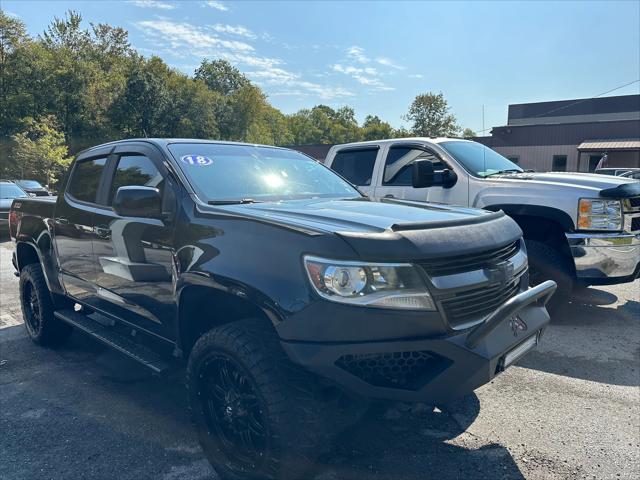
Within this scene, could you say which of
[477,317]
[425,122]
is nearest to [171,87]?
[425,122]

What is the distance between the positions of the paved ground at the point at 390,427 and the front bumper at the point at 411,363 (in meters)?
0.32

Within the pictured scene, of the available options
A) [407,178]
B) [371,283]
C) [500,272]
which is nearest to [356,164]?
[407,178]

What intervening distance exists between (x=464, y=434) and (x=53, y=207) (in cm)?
393

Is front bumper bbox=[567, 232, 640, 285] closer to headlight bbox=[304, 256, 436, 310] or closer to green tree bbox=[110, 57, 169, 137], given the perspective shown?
headlight bbox=[304, 256, 436, 310]

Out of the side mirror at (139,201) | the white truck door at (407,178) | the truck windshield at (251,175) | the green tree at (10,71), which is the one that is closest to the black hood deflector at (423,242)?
the truck windshield at (251,175)

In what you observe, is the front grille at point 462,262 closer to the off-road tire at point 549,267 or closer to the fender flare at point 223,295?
the fender flare at point 223,295

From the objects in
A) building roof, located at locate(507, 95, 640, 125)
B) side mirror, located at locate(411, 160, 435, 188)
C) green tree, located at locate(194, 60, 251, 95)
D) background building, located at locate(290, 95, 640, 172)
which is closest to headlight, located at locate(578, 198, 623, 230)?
side mirror, located at locate(411, 160, 435, 188)

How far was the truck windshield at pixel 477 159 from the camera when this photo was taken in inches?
228

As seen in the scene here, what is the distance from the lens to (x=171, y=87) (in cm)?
5316

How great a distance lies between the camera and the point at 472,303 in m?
2.30

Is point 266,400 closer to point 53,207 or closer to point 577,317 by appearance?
point 53,207

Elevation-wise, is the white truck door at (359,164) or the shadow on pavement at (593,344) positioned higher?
the white truck door at (359,164)

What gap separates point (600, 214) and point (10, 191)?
1420 centimetres

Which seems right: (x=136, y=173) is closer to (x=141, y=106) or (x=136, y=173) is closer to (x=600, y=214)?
(x=600, y=214)
